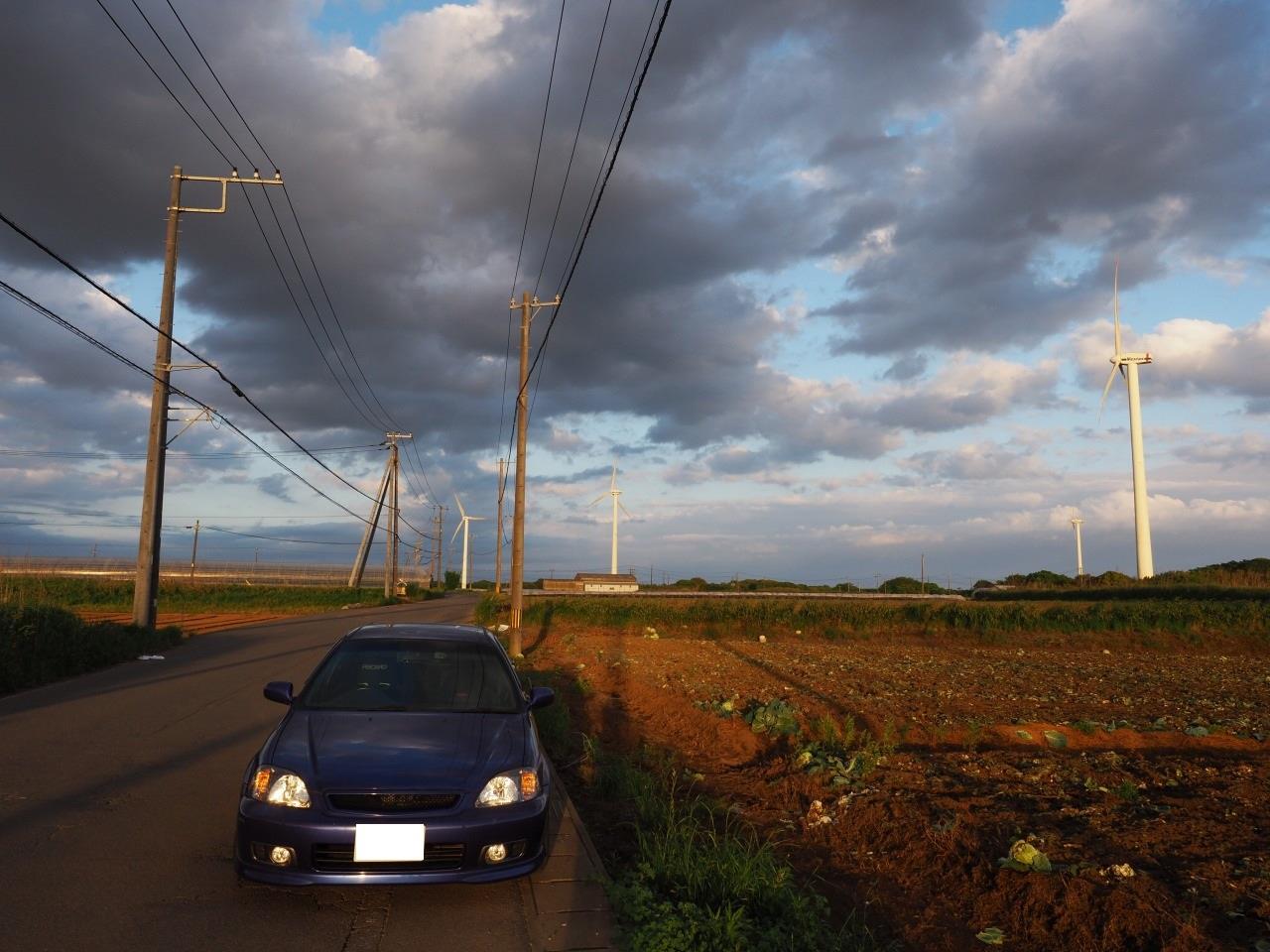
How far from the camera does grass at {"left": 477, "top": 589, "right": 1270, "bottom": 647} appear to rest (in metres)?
28.3

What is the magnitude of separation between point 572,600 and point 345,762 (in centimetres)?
3176

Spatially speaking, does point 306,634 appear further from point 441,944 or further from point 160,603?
point 160,603

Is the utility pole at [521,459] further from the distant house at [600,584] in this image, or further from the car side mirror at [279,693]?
the distant house at [600,584]

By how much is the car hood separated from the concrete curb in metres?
0.70

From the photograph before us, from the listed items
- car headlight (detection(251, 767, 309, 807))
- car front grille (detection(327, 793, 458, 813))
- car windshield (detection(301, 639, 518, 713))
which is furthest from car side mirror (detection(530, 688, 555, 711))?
car headlight (detection(251, 767, 309, 807))

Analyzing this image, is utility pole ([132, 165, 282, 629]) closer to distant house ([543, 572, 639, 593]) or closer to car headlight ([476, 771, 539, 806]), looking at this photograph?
car headlight ([476, 771, 539, 806])

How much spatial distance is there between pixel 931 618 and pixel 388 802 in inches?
1184

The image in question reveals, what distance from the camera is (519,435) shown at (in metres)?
24.6

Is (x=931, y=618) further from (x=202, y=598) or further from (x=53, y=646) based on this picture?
(x=202, y=598)

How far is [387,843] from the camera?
455 cm

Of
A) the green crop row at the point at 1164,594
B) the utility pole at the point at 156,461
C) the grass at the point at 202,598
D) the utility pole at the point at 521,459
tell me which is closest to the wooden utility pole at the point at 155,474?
the utility pole at the point at 156,461

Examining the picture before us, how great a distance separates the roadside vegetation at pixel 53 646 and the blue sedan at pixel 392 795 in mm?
10964

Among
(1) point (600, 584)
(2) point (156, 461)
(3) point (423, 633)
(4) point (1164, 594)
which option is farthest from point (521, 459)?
(1) point (600, 584)

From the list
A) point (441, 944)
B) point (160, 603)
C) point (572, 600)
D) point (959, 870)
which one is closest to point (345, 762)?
point (441, 944)
